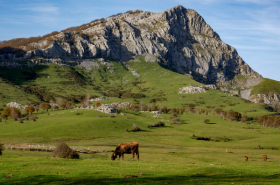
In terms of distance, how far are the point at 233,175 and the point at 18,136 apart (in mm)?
93843

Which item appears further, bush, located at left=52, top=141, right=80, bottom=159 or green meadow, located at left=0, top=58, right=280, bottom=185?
bush, located at left=52, top=141, right=80, bottom=159

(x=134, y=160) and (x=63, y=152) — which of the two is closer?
(x=63, y=152)

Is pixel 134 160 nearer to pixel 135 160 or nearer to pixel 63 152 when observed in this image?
pixel 135 160

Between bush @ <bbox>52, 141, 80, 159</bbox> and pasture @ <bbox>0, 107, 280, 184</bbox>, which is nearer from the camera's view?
pasture @ <bbox>0, 107, 280, 184</bbox>

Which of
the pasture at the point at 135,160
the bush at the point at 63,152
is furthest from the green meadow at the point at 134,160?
the bush at the point at 63,152

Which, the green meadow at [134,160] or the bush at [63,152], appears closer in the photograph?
the green meadow at [134,160]

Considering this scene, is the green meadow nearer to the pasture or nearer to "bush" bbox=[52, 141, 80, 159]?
the pasture

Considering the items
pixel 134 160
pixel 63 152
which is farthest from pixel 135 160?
pixel 63 152

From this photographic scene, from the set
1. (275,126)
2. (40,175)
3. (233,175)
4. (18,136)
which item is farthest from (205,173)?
(275,126)

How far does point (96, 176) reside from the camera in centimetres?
2278

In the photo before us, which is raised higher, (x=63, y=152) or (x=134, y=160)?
(x=63, y=152)

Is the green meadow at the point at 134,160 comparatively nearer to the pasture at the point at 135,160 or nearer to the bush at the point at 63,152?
the pasture at the point at 135,160

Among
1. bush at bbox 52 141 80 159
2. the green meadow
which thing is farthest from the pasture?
bush at bbox 52 141 80 159

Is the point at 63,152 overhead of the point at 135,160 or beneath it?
overhead
